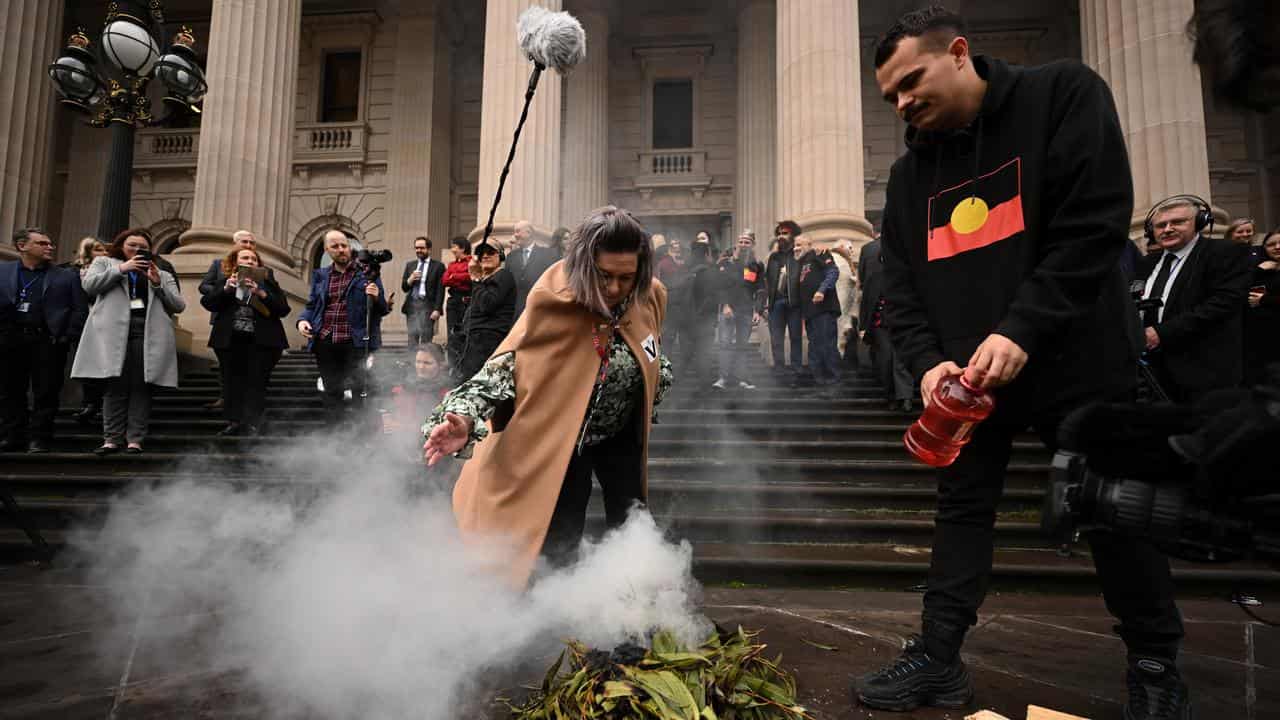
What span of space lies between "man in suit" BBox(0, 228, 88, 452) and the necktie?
9021mm

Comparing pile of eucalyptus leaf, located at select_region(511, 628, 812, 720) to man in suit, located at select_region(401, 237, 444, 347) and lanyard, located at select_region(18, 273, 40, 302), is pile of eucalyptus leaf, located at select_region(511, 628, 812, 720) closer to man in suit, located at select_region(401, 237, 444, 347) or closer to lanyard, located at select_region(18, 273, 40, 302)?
lanyard, located at select_region(18, 273, 40, 302)

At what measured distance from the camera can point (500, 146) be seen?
10.8m

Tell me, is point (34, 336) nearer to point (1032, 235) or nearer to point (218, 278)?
point (218, 278)

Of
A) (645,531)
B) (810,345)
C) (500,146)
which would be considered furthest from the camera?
(500,146)

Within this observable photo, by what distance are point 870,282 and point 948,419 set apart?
5.95m

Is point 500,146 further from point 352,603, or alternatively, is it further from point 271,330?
point 352,603

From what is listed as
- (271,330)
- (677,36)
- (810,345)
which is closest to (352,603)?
(271,330)

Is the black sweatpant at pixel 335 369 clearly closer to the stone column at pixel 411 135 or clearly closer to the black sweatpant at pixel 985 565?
the black sweatpant at pixel 985 565

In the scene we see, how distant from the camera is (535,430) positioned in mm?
2309

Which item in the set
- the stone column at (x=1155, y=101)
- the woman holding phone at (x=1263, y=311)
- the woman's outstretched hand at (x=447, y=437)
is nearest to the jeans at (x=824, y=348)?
the woman holding phone at (x=1263, y=311)

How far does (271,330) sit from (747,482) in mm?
4730

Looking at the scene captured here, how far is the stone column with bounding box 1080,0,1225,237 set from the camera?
9.29m

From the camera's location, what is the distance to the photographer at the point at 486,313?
16.9ft

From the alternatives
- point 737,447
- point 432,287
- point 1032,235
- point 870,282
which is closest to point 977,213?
point 1032,235
